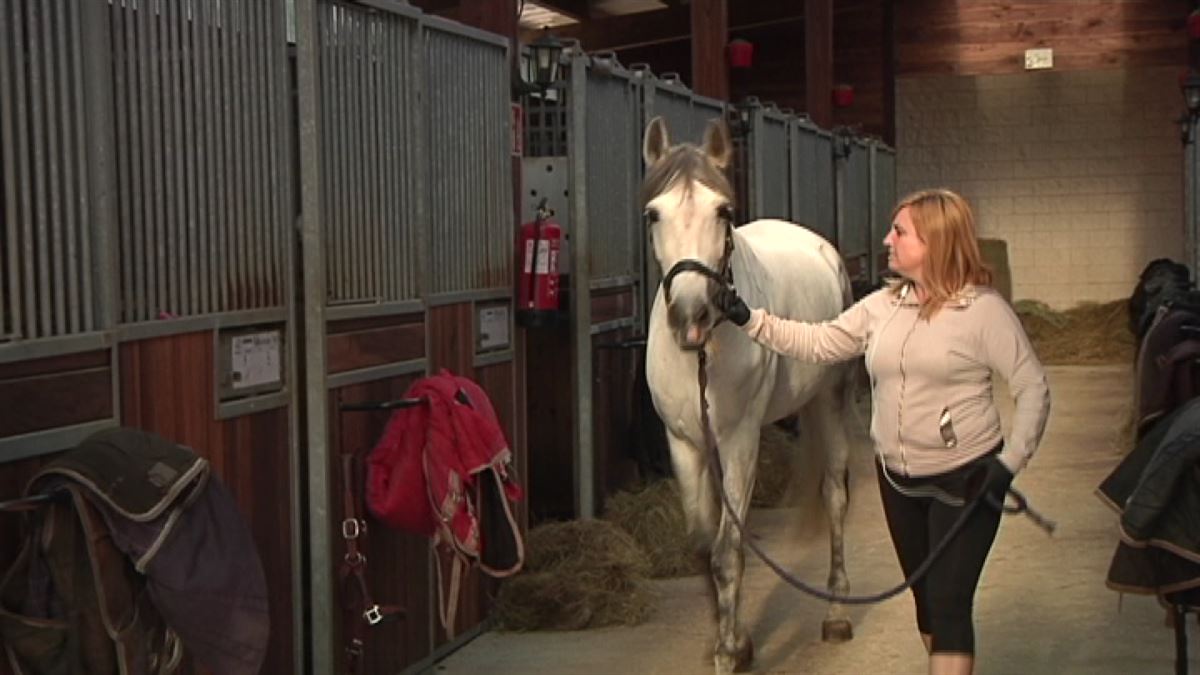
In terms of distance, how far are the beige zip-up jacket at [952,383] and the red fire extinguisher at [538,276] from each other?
189cm

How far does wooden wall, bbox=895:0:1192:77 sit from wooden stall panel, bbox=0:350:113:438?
14865mm

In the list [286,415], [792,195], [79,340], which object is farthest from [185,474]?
[792,195]

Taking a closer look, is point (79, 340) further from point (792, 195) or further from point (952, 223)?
point (792, 195)

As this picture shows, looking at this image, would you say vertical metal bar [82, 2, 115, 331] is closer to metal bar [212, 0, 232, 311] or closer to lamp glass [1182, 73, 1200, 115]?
metal bar [212, 0, 232, 311]

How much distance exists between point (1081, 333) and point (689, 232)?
12.2 m

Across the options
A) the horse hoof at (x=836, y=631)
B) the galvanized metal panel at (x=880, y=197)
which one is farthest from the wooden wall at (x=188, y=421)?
the galvanized metal panel at (x=880, y=197)

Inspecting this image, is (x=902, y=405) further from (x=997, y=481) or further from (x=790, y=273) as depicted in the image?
(x=790, y=273)

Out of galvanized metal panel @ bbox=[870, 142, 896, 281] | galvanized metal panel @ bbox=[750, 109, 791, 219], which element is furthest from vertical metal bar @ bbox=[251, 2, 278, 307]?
galvanized metal panel @ bbox=[870, 142, 896, 281]

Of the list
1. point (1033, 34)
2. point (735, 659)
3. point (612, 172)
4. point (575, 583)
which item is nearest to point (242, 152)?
point (735, 659)

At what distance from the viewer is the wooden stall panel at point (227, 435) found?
303cm

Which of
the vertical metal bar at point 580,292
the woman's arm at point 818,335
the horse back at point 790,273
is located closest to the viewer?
the woman's arm at point 818,335

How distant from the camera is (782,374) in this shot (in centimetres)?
482

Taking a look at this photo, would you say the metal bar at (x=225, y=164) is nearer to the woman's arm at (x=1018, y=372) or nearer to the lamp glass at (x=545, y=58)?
the woman's arm at (x=1018, y=372)

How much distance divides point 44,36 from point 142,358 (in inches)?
24.8
